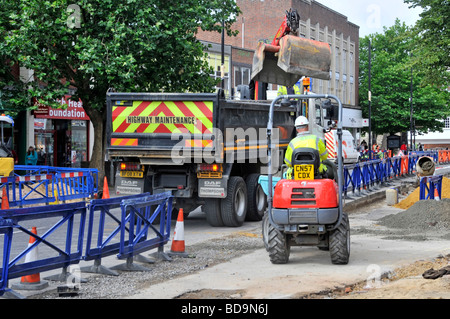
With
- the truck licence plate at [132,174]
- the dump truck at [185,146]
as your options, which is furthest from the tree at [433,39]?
the truck licence plate at [132,174]

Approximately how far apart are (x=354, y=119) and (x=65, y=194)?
176 ft

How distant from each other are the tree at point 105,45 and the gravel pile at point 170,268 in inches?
443

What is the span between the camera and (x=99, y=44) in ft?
75.5

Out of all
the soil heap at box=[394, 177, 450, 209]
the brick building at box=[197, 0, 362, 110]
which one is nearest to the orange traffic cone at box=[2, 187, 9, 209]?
the soil heap at box=[394, 177, 450, 209]

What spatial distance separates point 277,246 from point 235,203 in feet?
16.7

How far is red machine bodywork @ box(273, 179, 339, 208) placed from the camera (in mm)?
9711

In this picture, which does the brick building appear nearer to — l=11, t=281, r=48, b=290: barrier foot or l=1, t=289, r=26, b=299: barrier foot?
l=11, t=281, r=48, b=290: barrier foot

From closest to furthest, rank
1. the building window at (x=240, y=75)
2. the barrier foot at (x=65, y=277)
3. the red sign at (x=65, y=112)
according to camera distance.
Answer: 1. the barrier foot at (x=65, y=277)
2. the red sign at (x=65, y=112)
3. the building window at (x=240, y=75)

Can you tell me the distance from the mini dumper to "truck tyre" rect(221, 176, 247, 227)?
15.3ft

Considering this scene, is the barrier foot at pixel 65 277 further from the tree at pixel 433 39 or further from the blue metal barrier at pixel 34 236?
the tree at pixel 433 39

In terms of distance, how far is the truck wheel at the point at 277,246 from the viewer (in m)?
9.94

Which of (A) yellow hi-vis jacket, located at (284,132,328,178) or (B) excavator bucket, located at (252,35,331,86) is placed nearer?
(A) yellow hi-vis jacket, located at (284,132,328,178)

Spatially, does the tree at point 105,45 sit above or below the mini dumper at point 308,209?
above
